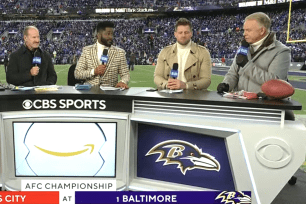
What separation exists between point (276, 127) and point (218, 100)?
1.64 feet

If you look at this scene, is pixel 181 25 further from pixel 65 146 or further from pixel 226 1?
pixel 226 1

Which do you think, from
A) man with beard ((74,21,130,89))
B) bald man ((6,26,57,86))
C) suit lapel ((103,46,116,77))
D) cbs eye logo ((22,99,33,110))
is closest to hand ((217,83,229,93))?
man with beard ((74,21,130,89))

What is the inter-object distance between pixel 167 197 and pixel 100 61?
1938 millimetres

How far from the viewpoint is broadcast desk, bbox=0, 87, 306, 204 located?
2.45 m

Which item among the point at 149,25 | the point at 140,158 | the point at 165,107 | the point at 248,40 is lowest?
the point at 140,158

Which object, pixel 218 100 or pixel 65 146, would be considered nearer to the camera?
pixel 218 100

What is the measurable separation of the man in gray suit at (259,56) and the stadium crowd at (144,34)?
2678cm

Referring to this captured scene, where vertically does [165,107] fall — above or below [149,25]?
below

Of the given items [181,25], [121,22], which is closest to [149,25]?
[121,22]

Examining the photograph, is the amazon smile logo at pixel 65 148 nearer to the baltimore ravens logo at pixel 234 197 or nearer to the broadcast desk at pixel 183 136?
the broadcast desk at pixel 183 136

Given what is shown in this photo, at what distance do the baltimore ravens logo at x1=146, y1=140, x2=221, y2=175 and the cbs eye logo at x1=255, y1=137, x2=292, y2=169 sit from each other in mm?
404

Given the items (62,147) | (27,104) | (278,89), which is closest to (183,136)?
(278,89)

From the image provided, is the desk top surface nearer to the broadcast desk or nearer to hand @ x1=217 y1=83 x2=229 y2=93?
the broadcast desk

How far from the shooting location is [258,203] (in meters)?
2.51
